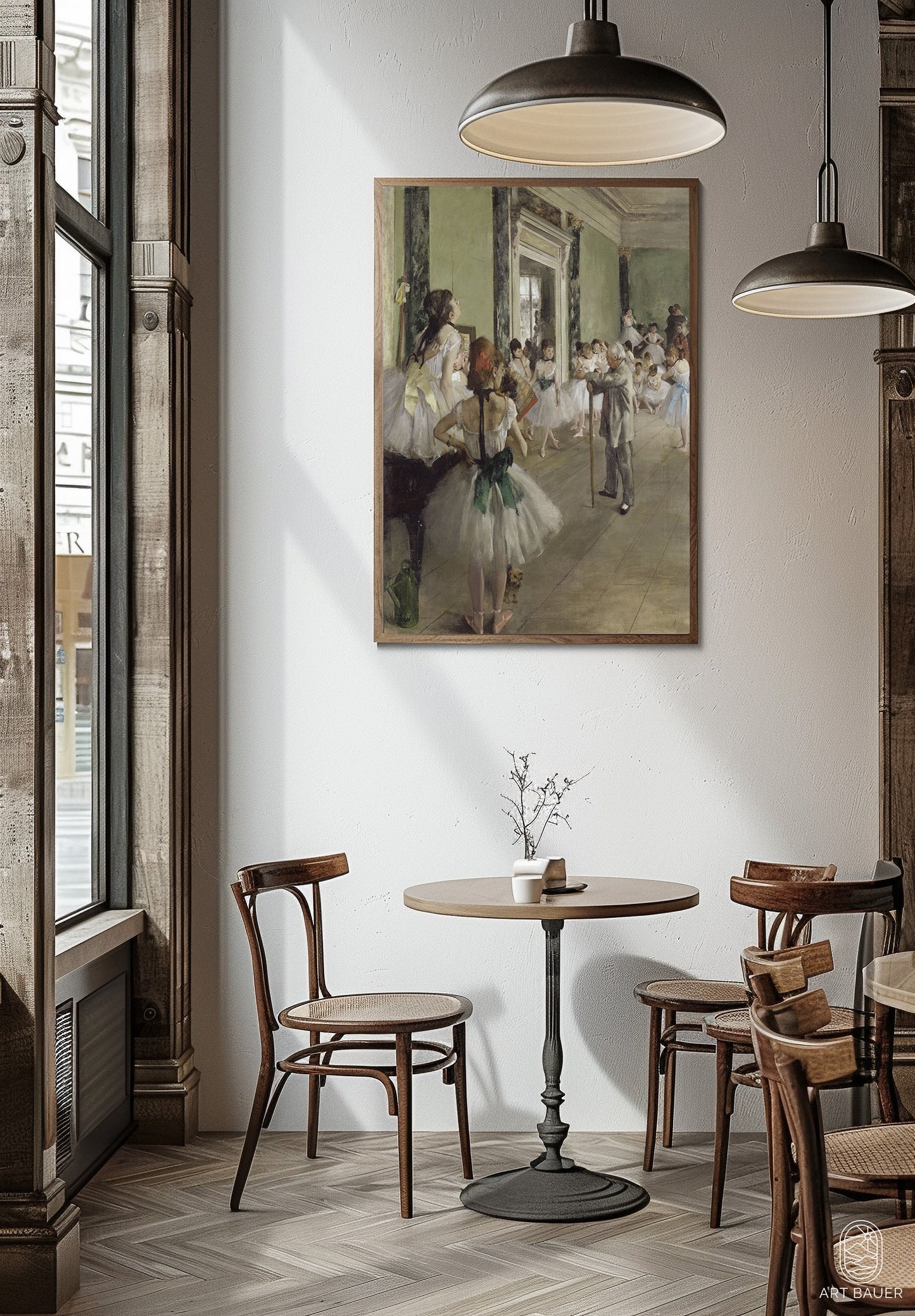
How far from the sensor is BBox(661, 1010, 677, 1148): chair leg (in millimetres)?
4133

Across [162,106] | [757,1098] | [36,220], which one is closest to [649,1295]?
[757,1098]

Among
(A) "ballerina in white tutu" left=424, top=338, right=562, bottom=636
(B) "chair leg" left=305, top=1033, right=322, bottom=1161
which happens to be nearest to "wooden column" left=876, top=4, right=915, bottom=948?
(A) "ballerina in white tutu" left=424, top=338, right=562, bottom=636

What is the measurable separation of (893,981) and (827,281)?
167 centimetres

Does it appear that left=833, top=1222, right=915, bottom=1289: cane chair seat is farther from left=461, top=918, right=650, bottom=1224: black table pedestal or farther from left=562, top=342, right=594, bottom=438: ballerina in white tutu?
left=562, top=342, right=594, bottom=438: ballerina in white tutu

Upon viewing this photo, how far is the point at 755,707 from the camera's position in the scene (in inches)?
181

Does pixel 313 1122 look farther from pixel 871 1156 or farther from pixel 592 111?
pixel 592 111

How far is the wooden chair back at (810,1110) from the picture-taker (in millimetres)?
1961

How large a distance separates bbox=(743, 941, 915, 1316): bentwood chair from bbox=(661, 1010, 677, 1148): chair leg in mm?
1258

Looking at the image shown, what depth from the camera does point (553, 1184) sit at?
3.84 m

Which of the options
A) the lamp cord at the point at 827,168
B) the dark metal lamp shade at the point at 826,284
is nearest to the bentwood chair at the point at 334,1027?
the dark metal lamp shade at the point at 826,284

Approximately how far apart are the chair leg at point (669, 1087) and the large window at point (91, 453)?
1.76 metres

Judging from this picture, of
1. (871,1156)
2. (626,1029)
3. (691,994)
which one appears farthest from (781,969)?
(626,1029)

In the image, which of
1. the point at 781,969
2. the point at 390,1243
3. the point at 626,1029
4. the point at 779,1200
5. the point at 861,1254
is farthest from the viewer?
the point at 626,1029

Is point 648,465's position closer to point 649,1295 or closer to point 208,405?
point 208,405
